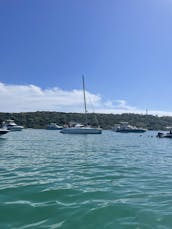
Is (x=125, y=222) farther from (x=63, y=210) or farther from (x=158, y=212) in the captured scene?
(x=63, y=210)

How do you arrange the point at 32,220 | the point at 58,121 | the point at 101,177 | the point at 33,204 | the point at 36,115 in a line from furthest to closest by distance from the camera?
the point at 36,115, the point at 58,121, the point at 101,177, the point at 33,204, the point at 32,220

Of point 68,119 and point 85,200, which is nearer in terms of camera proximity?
point 85,200

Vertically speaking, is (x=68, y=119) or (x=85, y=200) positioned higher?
(x=68, y=119)

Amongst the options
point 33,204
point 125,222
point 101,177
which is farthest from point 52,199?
point 101,177

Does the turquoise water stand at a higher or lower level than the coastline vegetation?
lower

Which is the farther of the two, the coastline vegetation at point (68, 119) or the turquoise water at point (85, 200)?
the coastline vegetation at point (68, 119)

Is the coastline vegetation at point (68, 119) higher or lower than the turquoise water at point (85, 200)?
higher

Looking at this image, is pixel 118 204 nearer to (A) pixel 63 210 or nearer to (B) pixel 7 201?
(A) pixel 63 210

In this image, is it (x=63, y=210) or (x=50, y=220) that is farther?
(x=63, y=210)

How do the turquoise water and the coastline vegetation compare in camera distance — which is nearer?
the turquoise water

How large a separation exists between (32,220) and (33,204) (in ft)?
4.90

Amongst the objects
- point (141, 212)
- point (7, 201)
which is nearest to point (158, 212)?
point (141, 212)

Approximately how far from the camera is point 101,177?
14914 millimetres

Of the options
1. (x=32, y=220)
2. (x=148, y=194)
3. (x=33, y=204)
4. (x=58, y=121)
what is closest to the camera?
(x=32, y=220)
